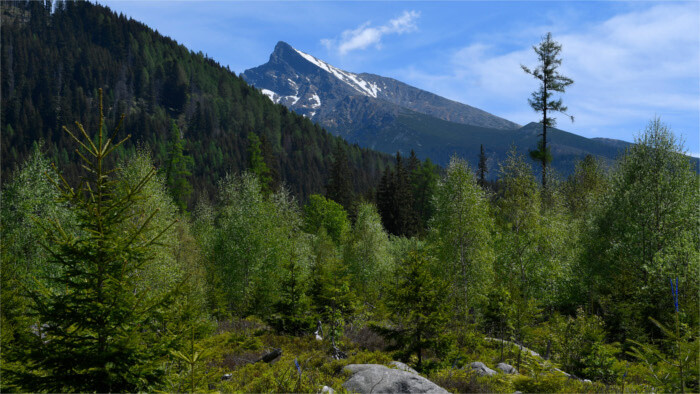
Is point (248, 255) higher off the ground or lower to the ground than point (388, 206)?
lower

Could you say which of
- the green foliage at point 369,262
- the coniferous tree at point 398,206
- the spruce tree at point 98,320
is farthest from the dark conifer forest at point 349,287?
the coniferous tree at point 398,206

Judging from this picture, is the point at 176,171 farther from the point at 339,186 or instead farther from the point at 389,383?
the point at 389,383

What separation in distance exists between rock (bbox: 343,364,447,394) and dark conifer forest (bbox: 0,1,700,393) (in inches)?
3.4

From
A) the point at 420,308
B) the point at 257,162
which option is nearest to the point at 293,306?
the point at 420,308

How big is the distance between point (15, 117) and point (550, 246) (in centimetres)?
19539

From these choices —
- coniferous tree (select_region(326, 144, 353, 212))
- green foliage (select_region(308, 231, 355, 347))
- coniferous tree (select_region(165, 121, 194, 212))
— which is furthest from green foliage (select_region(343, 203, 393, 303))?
coniferous tree (select_region(326, 144, 353, 212))

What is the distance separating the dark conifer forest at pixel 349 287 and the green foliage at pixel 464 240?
0.43 ft

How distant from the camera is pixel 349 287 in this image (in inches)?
1032

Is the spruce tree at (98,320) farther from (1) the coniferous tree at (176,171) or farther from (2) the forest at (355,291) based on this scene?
(1) the coniferous tree at (176,171)

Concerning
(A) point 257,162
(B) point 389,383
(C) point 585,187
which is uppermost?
(A) point 257,162

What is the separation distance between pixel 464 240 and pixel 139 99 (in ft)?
592

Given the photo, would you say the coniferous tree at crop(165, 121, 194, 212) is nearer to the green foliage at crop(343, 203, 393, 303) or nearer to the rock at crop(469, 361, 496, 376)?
the green foliage at crop(343, 203, 393, 303)

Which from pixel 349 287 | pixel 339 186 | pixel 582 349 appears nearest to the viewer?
pixel 582 349

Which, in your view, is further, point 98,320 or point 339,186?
point 339,186
